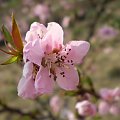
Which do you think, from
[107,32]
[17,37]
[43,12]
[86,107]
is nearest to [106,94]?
[86,107]

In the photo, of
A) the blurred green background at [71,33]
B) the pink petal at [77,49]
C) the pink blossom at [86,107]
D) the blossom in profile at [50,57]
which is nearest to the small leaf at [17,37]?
the blossom in profile at [50,57]

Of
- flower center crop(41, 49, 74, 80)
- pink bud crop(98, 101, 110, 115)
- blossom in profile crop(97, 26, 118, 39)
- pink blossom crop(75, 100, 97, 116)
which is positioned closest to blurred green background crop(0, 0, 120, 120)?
blossom in profile crop(97, 26, 118, 39)

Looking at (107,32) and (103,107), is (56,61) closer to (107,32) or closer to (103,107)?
(103,107)

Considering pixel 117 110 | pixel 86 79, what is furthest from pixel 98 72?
pixel 86 79

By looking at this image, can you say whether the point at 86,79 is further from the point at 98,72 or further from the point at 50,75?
the point at 98,72

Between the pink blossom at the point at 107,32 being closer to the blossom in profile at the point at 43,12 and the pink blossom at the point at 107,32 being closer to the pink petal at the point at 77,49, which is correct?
the blossom in profile at the point at 43,12

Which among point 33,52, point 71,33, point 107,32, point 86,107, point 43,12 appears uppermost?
point 71,33
